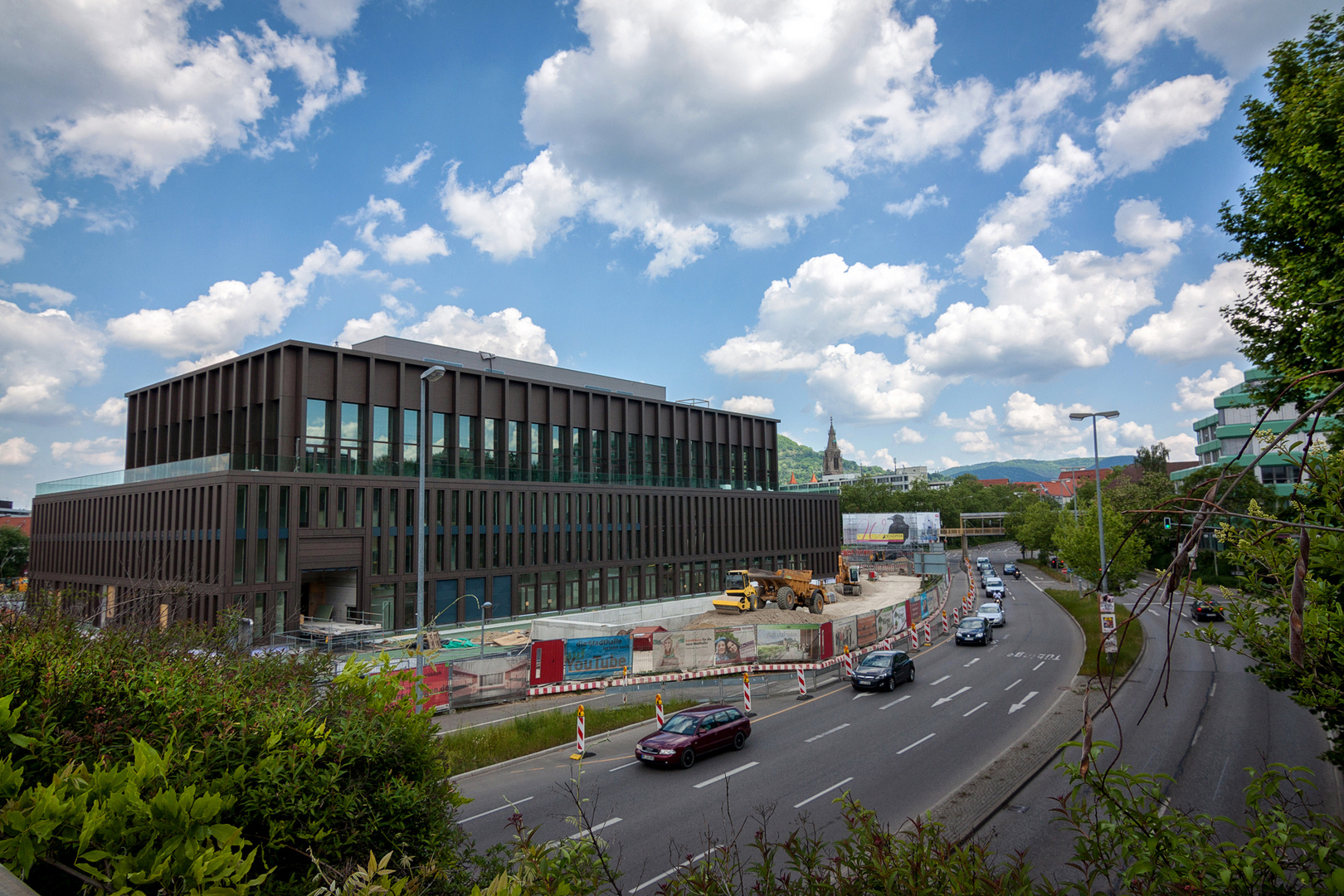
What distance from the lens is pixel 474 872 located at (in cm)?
1157

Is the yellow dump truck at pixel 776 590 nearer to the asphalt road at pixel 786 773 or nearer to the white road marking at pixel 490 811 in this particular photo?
the asphalt road at pixel 786 773

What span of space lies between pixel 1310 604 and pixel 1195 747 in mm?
14660

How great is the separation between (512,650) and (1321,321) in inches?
1000

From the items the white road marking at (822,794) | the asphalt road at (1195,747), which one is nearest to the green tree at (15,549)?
the white road marking at (822,794)

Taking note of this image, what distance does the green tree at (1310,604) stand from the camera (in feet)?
19.7

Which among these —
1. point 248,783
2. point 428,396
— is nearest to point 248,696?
point 248,783

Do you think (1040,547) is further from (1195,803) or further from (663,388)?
(1195,803)

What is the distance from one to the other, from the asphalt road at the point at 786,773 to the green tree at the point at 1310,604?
18.7ft

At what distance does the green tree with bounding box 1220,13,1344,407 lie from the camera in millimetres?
13445

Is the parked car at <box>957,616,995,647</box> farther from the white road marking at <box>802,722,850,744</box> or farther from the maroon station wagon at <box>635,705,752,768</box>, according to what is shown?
the maroon station wagon at <box>635,705,752,768</box>

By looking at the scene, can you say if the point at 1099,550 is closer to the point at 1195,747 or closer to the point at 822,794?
the point at 1195,747

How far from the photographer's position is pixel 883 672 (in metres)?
25.4

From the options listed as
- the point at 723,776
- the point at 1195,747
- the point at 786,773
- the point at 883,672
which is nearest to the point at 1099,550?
the point at 883,672

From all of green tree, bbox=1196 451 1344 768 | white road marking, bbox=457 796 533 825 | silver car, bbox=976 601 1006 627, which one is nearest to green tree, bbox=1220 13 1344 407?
green tree, bbox=1196 451 1344 768
